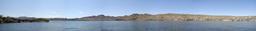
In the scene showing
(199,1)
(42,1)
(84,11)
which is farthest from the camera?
(84,11)

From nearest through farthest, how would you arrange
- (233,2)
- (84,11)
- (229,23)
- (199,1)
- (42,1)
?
(42,1)
(199,1)
(233,2)
(84,11)
(229,23)

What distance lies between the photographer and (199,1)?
18.5ft

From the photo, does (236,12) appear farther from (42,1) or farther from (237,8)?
(42,1)

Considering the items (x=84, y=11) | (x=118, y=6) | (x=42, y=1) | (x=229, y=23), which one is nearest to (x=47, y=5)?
(x=42, y=1)

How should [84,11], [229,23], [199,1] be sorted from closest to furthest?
1. [199,1]
2. [84,11]
3. [229,23]

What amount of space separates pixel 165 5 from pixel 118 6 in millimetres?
818

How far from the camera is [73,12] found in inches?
266

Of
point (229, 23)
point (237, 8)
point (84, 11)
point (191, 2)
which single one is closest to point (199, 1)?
point (191, 2)

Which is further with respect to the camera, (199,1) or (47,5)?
(199,1)

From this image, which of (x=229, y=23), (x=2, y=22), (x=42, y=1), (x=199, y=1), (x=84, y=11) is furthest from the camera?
(x=229, y=23)

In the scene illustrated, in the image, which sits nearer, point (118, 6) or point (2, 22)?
point (118, 6)

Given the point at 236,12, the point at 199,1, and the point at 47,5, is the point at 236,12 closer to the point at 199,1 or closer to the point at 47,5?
the point at 199,1

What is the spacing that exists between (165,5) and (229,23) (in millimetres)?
5918

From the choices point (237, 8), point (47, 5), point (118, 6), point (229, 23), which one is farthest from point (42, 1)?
point (229, 23)
